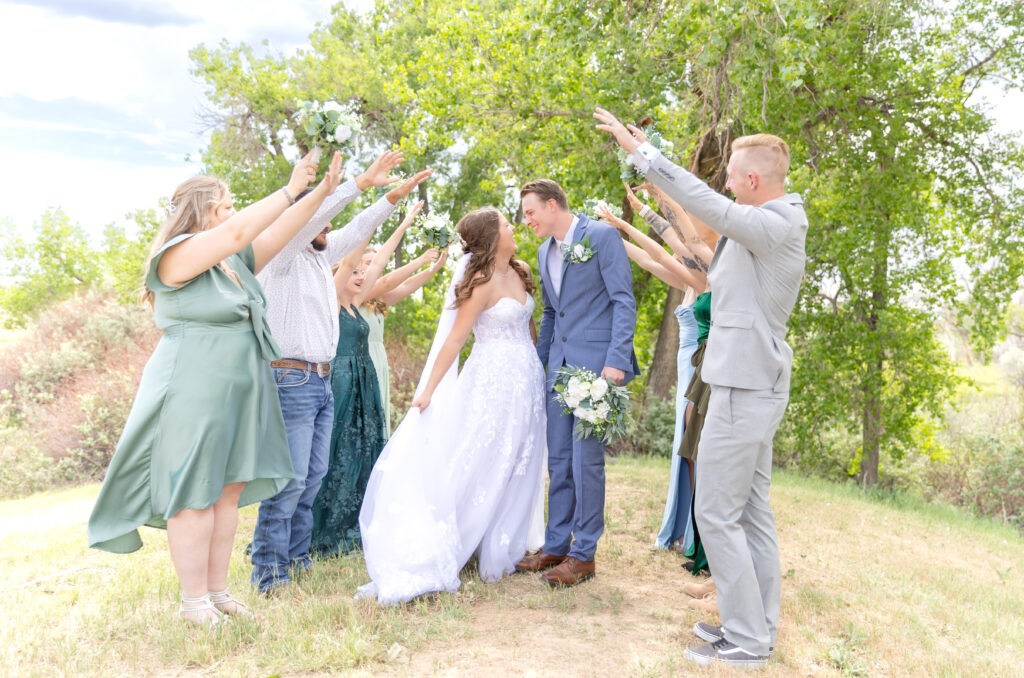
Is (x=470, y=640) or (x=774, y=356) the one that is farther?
(x=470, y=640)

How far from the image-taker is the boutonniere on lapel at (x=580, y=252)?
16.1 feet

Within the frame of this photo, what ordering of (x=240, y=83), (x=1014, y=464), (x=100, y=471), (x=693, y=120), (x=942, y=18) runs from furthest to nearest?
(x=240, y=83)
(x=1014, y=464)
(x=100, y=471)
(x=942, y=18)
(x=693, y=120)

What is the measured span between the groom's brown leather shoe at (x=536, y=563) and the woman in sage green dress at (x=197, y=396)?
2006 mm

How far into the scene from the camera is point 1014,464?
14.8m

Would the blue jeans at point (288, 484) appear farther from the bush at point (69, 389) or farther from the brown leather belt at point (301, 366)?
the bush at point (69, 389)

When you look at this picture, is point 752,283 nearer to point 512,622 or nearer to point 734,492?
point 734,492

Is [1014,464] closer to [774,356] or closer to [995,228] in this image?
[995,228]

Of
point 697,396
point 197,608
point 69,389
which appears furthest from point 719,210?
point 69,389

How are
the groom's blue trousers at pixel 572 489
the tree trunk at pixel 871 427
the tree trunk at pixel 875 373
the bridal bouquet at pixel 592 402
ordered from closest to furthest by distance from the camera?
the bridal bouquet at pixel 592 402 < the groom's blue trousers at pixel 572 489 < the tree trunk at pixel 875 373 < the tree trunk at pixel 871 427

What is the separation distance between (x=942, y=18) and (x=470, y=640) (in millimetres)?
13792

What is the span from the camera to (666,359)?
47.4 feet

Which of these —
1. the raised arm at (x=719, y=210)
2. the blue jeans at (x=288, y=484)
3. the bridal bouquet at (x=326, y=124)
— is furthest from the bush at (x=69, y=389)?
the raised arm at (x=719, y=210)

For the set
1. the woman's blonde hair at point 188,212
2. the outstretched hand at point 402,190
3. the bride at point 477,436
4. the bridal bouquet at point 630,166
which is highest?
the bridal bouquet at point 630,166

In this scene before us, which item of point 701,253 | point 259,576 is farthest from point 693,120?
point 259,576
